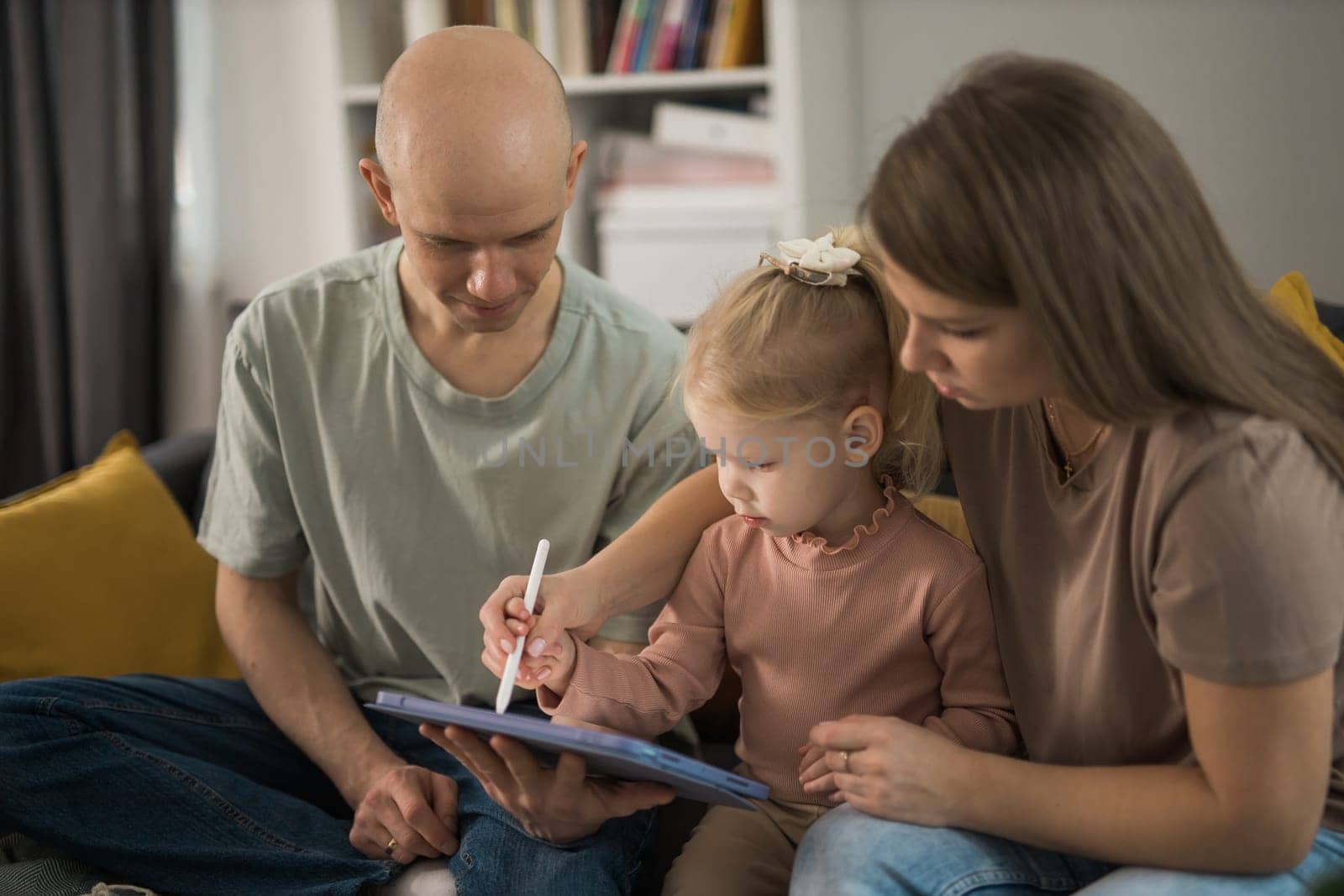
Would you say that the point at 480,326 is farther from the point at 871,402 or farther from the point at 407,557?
the point at 871,402

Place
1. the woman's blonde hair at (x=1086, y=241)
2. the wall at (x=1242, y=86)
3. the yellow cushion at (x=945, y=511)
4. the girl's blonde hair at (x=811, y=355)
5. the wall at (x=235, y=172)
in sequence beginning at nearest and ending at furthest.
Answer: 1. the woman's blonde hair at (x=1086, y=241)
2. the girl's blonde hair at (x=811, y=355)
3. the yellow cushion at (x=945, y=511)
4. the wall at (x=1242, y=86)
5. the wall at (x=235, y=172)

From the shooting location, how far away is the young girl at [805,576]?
1.21 m

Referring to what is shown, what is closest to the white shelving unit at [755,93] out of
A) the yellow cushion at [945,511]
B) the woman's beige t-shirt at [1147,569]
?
the yellow cushion at [945,511]

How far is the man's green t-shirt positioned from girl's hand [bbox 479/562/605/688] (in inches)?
9.1

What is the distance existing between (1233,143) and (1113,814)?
1.72 meters

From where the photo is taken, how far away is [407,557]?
1.52 m

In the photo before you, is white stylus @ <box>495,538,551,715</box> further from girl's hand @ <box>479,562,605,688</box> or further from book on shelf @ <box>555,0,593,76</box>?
book on shelf @ <box>555,0,593,76</box>

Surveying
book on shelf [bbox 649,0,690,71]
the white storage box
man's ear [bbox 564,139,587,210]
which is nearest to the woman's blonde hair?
man's ear [bbox 564,139,587,210]

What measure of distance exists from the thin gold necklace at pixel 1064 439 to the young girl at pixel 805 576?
4.2 inches

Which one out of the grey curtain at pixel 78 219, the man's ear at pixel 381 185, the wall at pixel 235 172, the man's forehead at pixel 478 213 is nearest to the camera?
the man's forehead at pixel 478 213

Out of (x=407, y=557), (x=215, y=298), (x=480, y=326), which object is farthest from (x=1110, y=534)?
(x=215, y=298)

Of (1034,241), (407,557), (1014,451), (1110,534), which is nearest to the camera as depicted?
(1034,241)

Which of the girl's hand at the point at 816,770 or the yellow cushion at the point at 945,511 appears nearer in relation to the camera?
the girl's hand at the point at 816,770

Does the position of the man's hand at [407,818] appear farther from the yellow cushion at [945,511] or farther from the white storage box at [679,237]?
the white storage box at [679,237]
